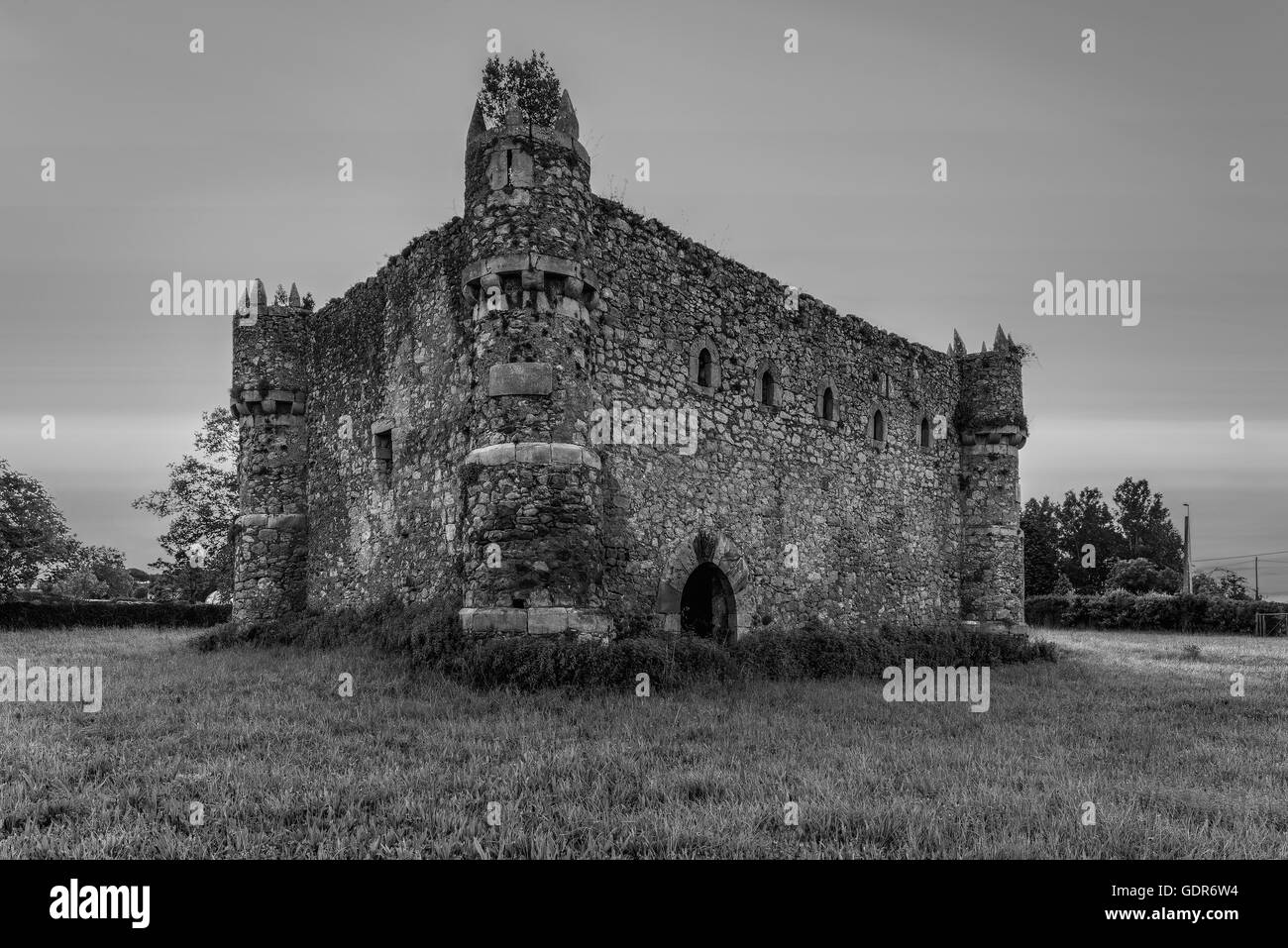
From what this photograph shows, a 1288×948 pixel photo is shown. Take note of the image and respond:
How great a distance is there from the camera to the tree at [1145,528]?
7319 cm

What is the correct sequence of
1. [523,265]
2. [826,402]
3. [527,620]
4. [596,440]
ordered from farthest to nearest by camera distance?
[826,402] < [596,440] < [523,265] < [527,620]

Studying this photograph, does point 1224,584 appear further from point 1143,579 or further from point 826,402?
point 826,402

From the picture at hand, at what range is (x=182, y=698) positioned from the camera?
10758 mm

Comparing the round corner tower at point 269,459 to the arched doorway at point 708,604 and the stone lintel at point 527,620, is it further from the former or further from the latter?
the arched doorway at point 708,604

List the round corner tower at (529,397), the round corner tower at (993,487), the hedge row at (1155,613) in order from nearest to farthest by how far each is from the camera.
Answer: the round corner tower at (529,397), the round corner tower at (993,487), the hedge row at (1155,613)

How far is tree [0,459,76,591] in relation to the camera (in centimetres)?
3694

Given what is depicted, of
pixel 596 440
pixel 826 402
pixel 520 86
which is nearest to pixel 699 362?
pixel 596 440

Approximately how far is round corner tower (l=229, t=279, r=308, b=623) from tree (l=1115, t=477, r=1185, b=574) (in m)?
70.2

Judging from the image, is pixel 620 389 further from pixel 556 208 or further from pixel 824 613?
pixel 824 613

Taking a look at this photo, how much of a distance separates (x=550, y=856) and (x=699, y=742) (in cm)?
355

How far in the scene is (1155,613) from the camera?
37625 mm

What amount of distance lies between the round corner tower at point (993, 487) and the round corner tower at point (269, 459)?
14.9m

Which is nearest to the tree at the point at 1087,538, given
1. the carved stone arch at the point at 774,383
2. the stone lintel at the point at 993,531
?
the stone lintel at the point at 993,531

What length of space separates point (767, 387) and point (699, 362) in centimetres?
178
